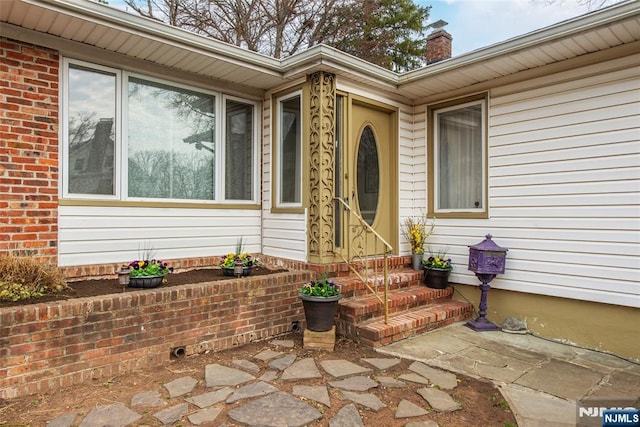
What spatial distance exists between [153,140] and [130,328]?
2.17 m

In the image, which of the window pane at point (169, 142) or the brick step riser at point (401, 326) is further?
the window pane at point (169, 142)

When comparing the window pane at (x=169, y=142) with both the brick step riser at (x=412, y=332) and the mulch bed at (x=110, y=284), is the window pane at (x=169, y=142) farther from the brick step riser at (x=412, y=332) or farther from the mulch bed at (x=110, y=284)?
the brick step riser at (x=412, y=332)

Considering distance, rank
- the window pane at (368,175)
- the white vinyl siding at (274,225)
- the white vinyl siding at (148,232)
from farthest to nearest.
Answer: the window pane at (368,175) → the white vinyl siding at (274,225) → the white vinyl siding at (148,232)

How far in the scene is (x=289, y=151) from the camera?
4906 millimetres

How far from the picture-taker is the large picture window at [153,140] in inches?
152

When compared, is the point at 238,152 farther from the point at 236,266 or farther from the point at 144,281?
the point at 144,281

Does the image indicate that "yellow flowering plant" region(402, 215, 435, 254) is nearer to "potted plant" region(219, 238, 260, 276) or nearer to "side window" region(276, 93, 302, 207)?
"side window" region(276, 93, 302, 207)

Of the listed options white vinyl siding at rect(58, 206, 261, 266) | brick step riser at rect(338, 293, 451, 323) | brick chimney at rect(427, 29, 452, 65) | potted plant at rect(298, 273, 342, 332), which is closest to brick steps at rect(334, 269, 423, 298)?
brick step riser at rect(338, 293, 451, 323)

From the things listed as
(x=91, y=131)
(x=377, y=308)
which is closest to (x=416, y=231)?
(x=377, y=308)

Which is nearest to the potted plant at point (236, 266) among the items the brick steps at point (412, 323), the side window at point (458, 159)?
the brick steps at point (412, 323)

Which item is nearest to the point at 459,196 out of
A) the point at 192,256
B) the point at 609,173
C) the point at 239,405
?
the point at 609,173

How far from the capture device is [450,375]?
10.1 ft

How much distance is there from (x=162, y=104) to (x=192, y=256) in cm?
178

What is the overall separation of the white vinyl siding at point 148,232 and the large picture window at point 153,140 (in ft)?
0.61
